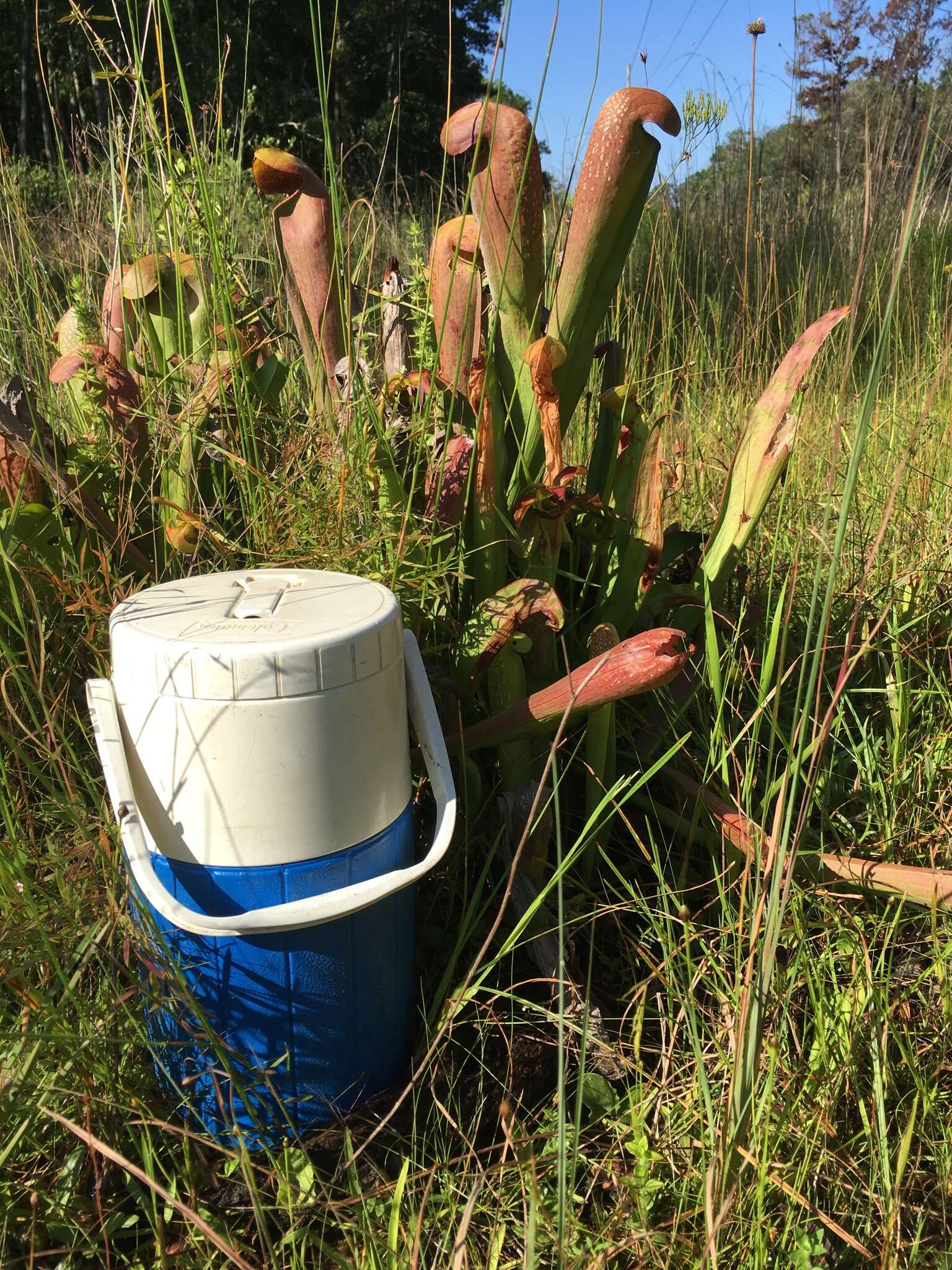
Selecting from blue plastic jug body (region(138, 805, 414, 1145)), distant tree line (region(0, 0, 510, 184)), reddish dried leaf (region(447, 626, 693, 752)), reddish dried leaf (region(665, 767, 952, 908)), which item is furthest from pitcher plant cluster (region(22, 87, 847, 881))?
distant tree line (region(0, 0, 510, 184))

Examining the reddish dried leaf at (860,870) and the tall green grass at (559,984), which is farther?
the reddish dried leaf at (860,870)

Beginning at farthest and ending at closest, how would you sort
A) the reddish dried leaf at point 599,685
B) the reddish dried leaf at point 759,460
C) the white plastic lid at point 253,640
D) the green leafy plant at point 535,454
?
the reddish dried leaf at point 759,460
the green leafy plant at point 535,454
the reddish dried leaf at point 599,685
the white plastic lid at point 253,640

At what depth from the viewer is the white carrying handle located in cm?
80

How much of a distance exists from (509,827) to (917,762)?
63cm

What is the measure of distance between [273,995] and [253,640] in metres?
0.36

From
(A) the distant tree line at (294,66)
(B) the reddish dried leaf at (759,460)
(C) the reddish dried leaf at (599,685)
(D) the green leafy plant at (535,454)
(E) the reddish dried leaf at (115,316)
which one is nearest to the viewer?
(C) the reddish dried leaf at (599,685)

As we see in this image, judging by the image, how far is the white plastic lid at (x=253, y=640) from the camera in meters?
0.80

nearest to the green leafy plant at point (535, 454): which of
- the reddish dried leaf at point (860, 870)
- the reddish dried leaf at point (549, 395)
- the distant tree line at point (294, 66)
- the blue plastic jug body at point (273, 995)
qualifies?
the reddish dried leaf at point (549, 395)

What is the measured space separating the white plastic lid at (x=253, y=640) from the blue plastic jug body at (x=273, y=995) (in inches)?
7.2

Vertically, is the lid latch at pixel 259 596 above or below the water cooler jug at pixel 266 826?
above

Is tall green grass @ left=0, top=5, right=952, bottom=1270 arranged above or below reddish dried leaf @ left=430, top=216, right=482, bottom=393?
below

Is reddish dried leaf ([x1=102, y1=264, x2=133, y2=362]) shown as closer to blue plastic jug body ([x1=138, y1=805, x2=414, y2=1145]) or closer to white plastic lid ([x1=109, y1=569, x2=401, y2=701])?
white plastic lid ([x1=109, y1=569, x2=401, y2=701])

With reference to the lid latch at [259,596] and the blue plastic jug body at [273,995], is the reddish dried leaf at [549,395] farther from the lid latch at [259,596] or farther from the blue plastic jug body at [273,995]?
the blue plastic jug body at [273,995]

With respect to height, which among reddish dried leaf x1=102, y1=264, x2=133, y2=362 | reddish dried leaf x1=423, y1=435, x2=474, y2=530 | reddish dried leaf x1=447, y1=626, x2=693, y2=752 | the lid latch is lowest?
reddish dried leaf x1=447, y1=626, x2=693, y2=752
